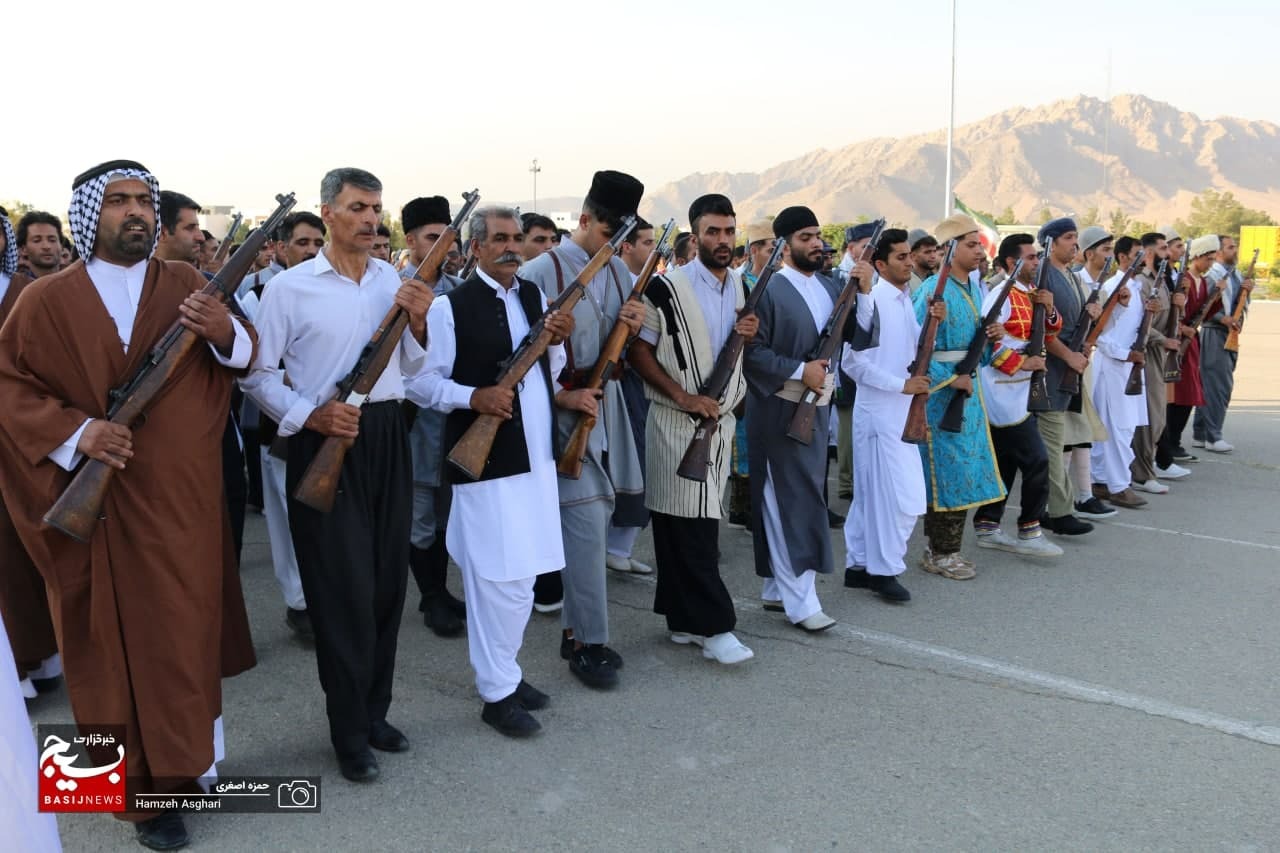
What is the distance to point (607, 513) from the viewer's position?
14.6 feet

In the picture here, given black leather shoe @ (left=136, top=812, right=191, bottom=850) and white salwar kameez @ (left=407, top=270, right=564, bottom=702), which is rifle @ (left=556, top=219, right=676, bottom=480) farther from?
black leather shoe @ (left=136, top=812, right=191, bottom=850)

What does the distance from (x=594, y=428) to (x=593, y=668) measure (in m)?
1.01

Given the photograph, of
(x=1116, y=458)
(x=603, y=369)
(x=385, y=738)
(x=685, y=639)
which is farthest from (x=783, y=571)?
(x=1116, y=458)

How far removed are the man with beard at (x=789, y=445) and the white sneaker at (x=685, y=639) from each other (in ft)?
1.71

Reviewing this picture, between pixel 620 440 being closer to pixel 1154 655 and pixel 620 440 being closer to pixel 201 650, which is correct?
pixel 201 650

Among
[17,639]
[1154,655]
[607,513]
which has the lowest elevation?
[1154,655]

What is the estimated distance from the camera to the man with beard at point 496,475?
3.88 meters

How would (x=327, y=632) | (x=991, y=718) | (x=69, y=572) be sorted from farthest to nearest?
(x=991, y=718), (x=327, y=632), (x=69, y=572)

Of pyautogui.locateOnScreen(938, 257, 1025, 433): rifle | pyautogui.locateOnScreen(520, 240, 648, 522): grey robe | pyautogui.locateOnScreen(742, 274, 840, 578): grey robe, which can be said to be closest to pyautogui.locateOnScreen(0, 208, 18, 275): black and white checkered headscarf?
pyautogui.locateOnScreen(520, 240, 648, 522): grey robe

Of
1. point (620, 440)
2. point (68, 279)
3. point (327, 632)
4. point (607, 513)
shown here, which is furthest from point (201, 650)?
point (620, 440)

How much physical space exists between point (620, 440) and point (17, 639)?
259 centimetres

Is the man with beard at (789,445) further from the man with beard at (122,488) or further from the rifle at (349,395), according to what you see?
the man with beard at (122,488)

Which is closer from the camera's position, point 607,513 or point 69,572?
point 69,572

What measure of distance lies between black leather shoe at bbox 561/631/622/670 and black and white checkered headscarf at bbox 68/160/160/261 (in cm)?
235
